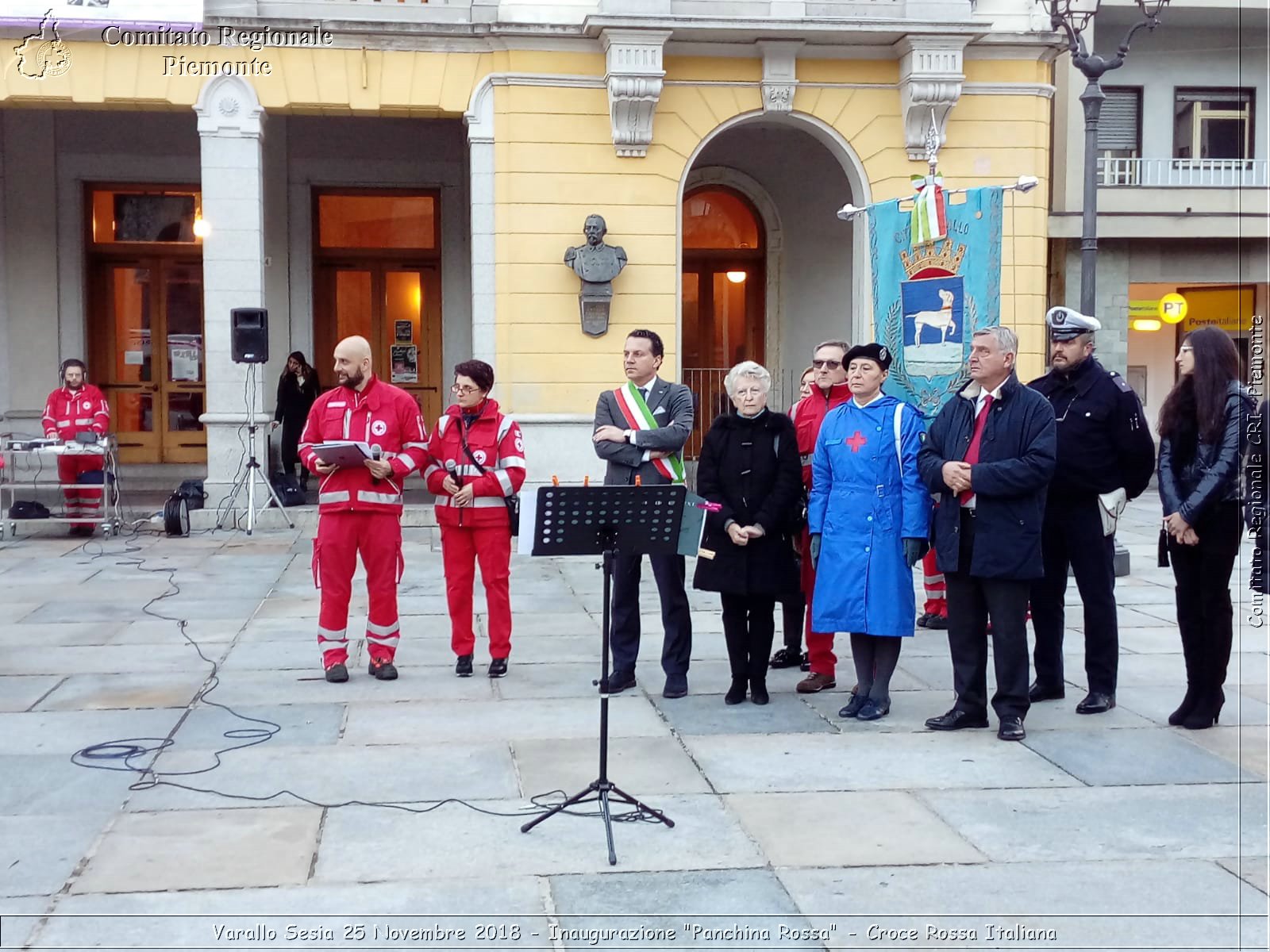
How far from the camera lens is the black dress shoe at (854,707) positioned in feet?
22.2

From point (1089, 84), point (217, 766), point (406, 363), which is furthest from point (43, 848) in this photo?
point (406, 363)

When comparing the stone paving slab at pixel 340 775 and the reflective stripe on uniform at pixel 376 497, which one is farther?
the reflective stripe on uniform at pixel 376 497

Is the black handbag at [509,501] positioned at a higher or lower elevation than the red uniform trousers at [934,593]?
higher

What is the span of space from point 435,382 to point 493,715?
13202 mm

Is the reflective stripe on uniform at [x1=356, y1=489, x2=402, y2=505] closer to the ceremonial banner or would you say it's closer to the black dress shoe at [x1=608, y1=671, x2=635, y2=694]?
the black dress shoe at [x1=608, y1=671, x2=635, y2=694]

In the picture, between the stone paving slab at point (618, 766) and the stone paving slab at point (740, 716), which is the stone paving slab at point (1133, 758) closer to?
the stone paving slab at point (740, 716)

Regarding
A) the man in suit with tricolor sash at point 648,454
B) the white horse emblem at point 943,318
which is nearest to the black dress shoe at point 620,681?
the man in suit with tricolor sash at point 648,454

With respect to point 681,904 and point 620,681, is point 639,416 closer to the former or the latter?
point 620,681

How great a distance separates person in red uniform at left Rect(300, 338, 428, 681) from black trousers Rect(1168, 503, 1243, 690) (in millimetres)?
4079

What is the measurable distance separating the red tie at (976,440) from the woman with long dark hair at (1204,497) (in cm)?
91

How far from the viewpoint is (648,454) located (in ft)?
23.7

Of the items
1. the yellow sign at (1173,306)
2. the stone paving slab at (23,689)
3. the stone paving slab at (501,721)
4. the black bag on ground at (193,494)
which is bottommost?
the stone paving slab at (501,721)

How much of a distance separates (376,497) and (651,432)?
1.65 meters

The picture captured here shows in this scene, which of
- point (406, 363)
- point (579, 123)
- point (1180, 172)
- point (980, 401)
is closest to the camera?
point (980, 401)
